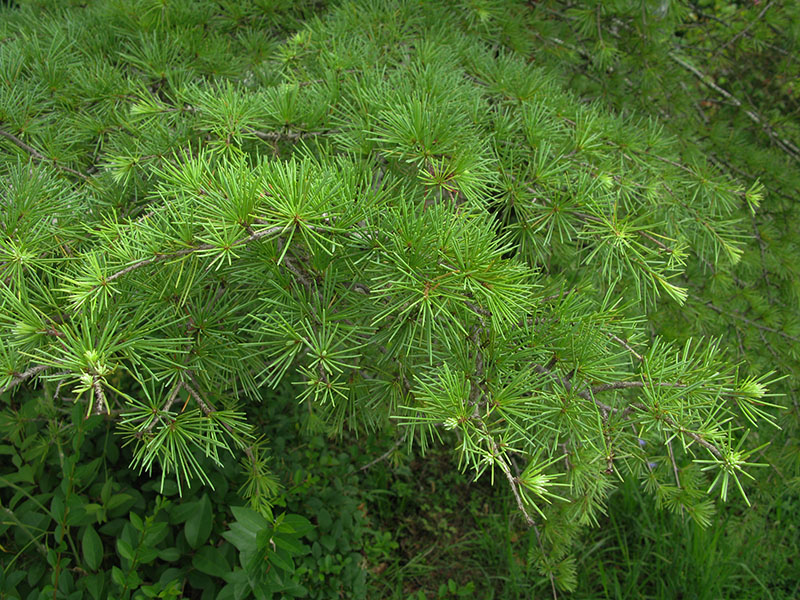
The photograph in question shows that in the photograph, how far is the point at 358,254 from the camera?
2.48 feet

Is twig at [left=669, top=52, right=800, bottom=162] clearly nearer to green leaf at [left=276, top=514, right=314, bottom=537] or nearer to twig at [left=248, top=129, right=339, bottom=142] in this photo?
twig at [left=248, top=129, right=339, bottom=142]

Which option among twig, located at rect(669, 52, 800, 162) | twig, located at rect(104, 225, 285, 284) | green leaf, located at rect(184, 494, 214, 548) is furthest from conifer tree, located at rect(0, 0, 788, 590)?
twig, located at rect(669, 52, 800, 162)

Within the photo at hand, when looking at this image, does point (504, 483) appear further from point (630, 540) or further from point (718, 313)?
point (718, 313)

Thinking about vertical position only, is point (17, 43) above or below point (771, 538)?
above

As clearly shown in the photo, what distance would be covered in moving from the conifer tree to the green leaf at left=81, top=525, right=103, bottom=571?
1.65 feet

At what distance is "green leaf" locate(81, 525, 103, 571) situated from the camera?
1.38m

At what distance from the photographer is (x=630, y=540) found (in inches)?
83.7

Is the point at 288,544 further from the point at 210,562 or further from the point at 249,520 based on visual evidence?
the point at 210,562

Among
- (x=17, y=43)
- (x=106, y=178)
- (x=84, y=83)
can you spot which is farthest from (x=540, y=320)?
(x=17, y=43)

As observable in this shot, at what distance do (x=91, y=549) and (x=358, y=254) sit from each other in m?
1.15

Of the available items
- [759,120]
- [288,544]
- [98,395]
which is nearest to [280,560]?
[288,544]

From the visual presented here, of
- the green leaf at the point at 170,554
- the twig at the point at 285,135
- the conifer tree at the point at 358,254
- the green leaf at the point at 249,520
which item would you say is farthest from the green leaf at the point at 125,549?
the twig at the point at 285,135

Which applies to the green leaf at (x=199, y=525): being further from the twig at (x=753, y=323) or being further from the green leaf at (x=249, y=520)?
the twig at (x=753, y=323)

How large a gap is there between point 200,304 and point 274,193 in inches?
→ 9.5
